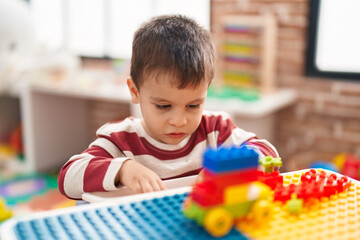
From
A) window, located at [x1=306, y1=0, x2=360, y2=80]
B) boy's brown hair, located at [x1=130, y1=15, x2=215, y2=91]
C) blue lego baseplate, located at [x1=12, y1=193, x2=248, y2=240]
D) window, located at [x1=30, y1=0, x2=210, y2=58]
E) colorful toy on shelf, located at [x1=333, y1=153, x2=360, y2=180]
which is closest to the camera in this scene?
blue lego baseplate, located at [x1=12, y1=193, x2=248, y2=240]

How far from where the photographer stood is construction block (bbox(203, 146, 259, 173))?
0.44 meters

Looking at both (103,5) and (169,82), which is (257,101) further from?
(103,5)

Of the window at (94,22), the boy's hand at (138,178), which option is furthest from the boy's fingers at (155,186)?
the window at (94,22)

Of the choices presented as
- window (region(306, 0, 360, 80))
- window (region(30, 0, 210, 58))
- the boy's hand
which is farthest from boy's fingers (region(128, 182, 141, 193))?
window (region(30, 0, 210, 58))

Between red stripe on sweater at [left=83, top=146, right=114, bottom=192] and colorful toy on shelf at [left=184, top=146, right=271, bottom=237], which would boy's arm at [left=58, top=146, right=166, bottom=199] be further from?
colorful toy on shelf at [left=184, top=146, right=271, bottom=237]

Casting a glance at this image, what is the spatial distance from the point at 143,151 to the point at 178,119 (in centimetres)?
14

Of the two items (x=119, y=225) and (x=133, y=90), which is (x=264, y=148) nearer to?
(x=133, y=90)

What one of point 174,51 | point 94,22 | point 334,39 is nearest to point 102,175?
point 174,51

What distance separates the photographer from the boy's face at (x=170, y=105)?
2.31ft

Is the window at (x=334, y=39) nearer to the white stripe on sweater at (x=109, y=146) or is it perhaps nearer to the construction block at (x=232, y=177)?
the white stripe on sweater at (x=109, y=146)

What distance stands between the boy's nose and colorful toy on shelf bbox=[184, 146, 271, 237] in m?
0.25

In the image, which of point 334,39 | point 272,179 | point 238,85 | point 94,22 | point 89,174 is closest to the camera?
point 272,179

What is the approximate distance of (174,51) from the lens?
70 centimetres

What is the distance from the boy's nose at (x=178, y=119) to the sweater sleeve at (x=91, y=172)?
0.10 m
